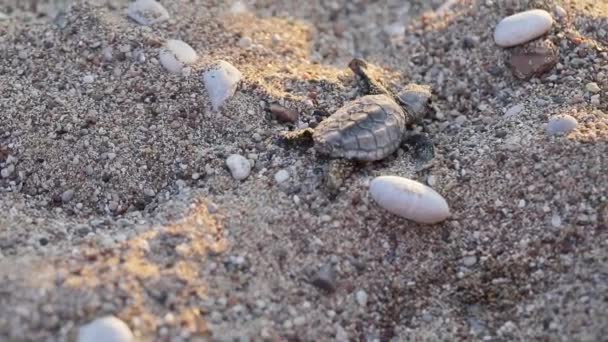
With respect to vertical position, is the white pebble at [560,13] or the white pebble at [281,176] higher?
the white pebble at [560,13]

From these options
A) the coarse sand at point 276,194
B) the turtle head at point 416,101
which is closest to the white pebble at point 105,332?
the coarse sand at point 276,194

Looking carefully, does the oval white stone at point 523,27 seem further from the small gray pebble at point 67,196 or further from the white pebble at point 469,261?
the small gray pebble at point 67,196

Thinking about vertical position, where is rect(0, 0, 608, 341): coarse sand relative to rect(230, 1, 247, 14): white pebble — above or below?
below

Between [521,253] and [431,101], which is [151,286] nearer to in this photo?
[521,253]

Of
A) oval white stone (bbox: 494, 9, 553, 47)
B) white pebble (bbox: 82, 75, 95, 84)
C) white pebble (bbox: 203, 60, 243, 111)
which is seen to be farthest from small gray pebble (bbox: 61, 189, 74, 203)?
oval white stone (bbox: 494, 9, 553, 47)

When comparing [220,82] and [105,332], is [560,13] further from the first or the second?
[105,332]

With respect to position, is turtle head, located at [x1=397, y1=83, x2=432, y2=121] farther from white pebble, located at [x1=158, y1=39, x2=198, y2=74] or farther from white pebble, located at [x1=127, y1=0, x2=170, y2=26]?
white pebble, located at [x1=127, y1=0, x2=170, y2=26]

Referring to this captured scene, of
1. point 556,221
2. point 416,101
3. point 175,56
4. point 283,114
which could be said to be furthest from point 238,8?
point 556,221

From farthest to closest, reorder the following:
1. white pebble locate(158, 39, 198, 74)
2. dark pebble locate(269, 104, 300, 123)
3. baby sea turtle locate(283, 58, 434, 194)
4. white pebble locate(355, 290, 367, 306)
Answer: white pebble locate(158, 39, 198, 74)
dark pebble locate(269, 104, 300, 123)
baby sea turtle locate(283, 58, 434, 194)
white pebble locate(355, 290, 367, 306)
